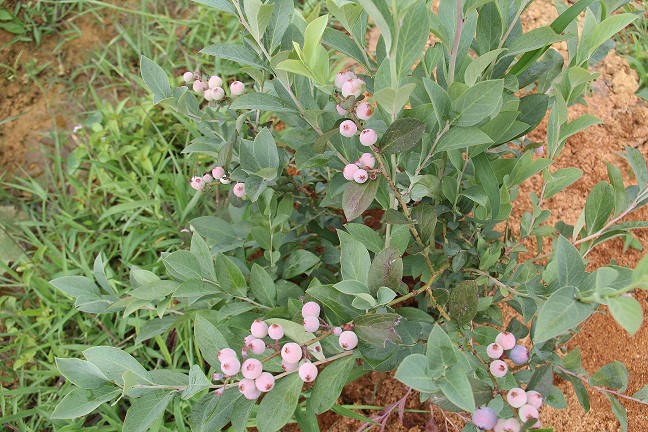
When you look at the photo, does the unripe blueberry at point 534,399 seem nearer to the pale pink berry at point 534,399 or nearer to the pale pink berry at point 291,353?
the pale pink berry at point 534,399

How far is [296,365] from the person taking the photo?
35.7 inches

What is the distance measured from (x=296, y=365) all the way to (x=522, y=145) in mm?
741

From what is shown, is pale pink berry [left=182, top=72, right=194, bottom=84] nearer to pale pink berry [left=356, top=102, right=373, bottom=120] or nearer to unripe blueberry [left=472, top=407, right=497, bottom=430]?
pale pink berry [left=356, top=102, right=373, bottom=120]

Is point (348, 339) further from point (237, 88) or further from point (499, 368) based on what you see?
point (237, 88)

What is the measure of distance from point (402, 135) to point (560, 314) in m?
0.32

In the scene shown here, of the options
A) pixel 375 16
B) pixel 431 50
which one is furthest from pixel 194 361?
pixel 375 16

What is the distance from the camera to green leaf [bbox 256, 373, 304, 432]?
2.98ft

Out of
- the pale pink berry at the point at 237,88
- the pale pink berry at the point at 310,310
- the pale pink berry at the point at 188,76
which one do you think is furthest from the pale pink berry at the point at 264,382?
the pale pink berry at the point at 188,76

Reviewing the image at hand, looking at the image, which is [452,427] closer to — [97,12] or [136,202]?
[136,202]

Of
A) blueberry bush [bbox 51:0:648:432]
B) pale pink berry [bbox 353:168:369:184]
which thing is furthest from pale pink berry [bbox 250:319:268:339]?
pale pink berry [bbox 353:168:369:184]

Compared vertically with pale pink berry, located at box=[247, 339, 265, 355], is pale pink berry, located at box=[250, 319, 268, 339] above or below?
above

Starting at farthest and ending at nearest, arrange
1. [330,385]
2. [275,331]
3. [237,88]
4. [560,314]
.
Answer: [237,88]
[330,385]
[275,331]
[560,314]

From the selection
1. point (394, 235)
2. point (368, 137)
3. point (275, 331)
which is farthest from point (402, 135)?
point (275, 331)

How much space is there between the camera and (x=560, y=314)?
0.76m
